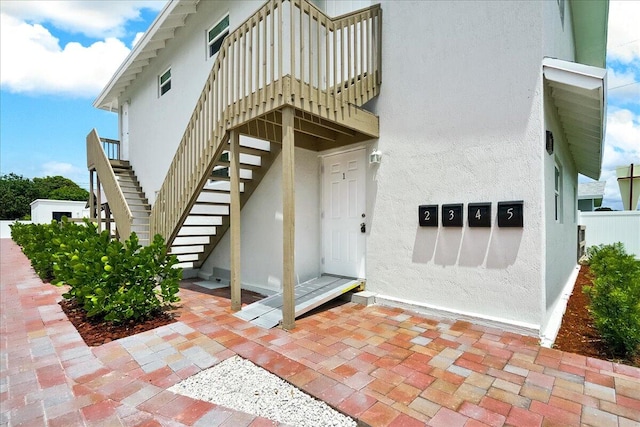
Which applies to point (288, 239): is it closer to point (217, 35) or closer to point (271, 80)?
point (271, 80)

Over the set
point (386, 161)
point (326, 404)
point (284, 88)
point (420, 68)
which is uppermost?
point (420, 68)

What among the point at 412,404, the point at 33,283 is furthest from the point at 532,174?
the point at 33,283

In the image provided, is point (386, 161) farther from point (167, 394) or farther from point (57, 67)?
point (57, 67)

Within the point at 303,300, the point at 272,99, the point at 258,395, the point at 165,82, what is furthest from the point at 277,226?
the point at 165,82

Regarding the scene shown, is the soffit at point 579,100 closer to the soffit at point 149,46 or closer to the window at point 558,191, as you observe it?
the window at point 558,191

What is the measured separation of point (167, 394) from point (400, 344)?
221 cm

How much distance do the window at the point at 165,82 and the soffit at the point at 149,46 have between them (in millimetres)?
688

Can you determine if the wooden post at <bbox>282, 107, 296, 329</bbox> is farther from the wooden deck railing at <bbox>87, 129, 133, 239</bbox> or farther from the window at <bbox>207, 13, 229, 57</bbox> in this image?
the window at <bbox>207, 13, 229, 57</bbox>

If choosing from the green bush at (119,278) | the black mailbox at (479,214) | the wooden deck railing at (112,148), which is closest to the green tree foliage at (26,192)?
the wooden deck railing at (112,148)

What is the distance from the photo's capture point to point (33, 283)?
6344mm

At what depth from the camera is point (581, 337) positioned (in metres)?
3.63

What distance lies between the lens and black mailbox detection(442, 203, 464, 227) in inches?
159

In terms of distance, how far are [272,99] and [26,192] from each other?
5236cm

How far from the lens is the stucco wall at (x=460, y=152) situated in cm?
359
